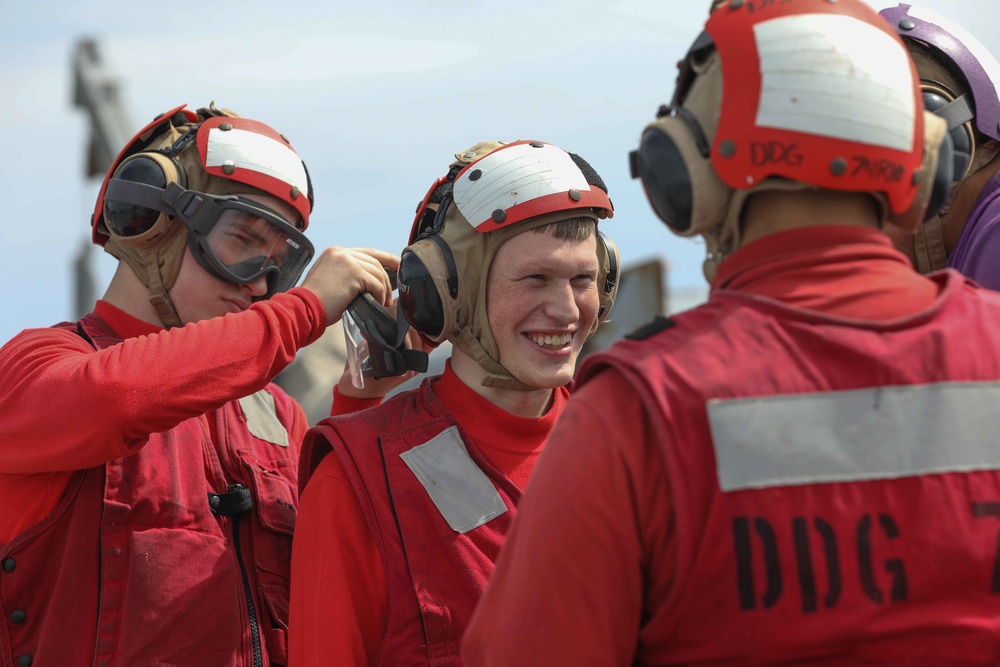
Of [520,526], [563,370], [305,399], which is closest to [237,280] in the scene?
[563,370]

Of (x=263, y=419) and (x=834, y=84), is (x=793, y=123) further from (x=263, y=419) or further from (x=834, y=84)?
(x=263, y=419)

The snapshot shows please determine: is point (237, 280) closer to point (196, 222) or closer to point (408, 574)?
point (196, 222)

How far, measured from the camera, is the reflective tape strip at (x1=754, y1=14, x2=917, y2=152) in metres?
1.88

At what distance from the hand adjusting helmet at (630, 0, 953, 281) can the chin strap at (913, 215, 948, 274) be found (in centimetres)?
157

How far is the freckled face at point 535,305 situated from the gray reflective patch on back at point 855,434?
1.55 meters

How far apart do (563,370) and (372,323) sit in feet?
2.16

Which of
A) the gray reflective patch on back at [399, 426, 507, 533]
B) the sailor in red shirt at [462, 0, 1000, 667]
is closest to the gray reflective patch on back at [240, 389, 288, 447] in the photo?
the gray reflective patch on back at [399, 426, 507, 533]

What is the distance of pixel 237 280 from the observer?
3705mm

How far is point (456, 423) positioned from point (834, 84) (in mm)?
1700

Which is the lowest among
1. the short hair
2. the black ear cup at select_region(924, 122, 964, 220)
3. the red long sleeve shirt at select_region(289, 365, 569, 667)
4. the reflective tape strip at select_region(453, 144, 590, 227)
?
the red long sleeve shirt at select_region(289, 365, 569, 667)

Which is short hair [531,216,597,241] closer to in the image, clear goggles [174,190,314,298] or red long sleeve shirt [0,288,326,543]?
red long sleeve shirt [0,288,326,543]

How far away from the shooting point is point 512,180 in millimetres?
3293

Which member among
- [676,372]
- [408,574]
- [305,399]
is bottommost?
[305,399]

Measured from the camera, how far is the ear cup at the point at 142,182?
3.72 meters
